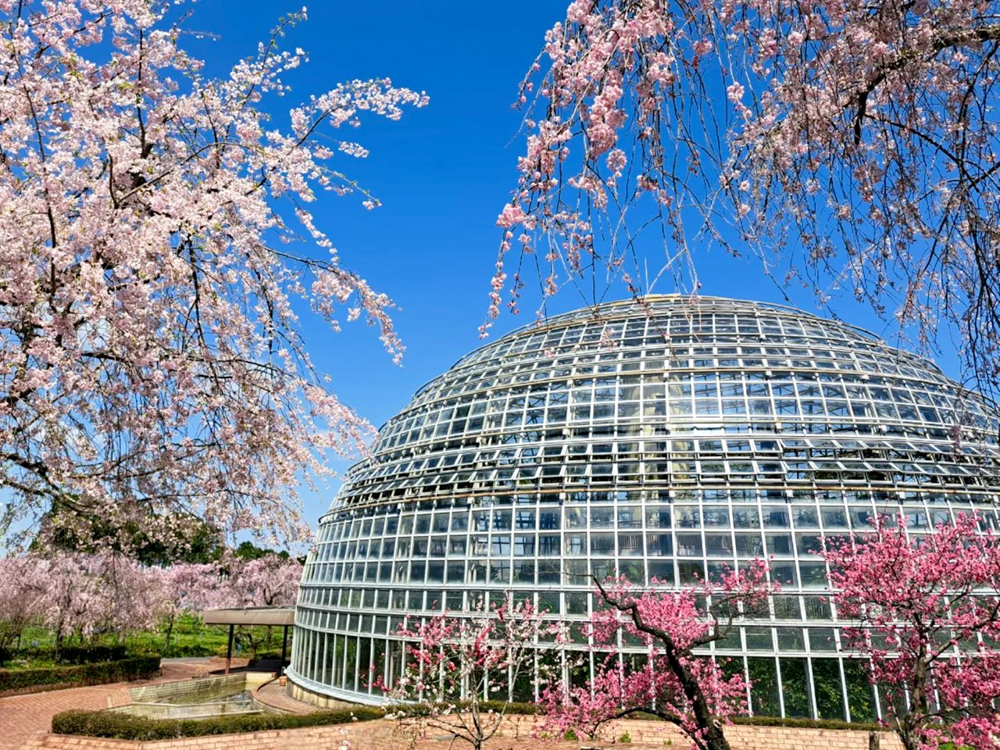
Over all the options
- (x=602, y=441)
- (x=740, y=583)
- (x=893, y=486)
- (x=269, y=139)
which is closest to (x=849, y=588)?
(x=740, y=583)

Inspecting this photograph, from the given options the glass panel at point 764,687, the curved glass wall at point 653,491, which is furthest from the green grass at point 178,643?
the glass panel at point 764,687

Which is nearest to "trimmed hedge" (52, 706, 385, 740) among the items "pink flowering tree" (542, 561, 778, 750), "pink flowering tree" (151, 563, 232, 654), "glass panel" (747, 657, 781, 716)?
"pink flowering tree" (542, 561, 778, 750)

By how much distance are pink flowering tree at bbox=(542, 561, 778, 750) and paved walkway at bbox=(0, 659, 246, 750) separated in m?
15.9

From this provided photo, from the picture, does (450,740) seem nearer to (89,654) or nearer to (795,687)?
(795,687)

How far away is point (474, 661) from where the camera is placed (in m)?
14.5

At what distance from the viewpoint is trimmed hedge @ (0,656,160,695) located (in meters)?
26.3

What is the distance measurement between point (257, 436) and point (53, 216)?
2410mm

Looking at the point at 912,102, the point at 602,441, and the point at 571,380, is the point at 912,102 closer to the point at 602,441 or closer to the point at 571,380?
the point at 602,441

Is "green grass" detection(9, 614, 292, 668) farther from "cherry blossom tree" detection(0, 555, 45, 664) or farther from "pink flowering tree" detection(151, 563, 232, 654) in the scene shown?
"cherry blossom tree" detection(0, 555, 45, 664)

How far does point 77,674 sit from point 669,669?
30101mm

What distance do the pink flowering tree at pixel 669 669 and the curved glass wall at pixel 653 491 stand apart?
0.98 m

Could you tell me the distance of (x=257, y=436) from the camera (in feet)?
18.8

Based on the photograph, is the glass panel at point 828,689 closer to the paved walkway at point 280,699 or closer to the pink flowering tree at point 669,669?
the pink flowering tree at point 669,669

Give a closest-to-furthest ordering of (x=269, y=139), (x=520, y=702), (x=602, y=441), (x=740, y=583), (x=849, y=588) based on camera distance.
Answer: (x=269, y=139), (x=849, y=588), (x=740, y=583), (x=520, y=702), (x=602, y=441)
